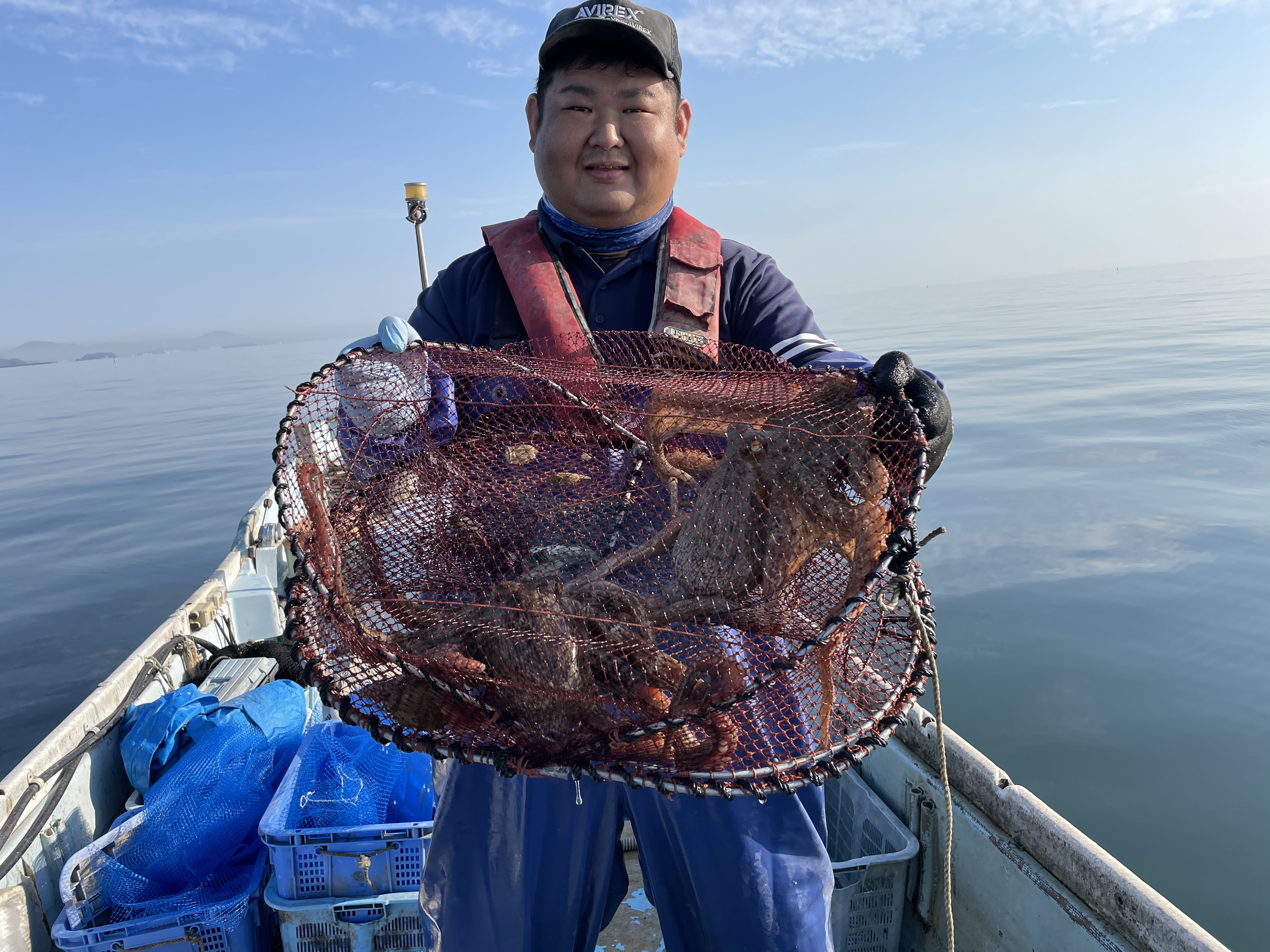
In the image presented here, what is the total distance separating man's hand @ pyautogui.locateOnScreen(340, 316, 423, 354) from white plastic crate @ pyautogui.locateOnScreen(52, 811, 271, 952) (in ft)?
8.13

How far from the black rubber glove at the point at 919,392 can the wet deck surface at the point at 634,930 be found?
2.62 meters

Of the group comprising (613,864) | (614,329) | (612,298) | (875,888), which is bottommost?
(875,888)

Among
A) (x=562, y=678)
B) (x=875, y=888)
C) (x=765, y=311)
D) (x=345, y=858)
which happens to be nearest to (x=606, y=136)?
(x=765, y=311)

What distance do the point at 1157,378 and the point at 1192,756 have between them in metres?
19.4

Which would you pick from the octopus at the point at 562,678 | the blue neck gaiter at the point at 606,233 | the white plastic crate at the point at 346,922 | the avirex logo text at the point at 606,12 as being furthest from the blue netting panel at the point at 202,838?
the avirex logo text at the point at 606,12

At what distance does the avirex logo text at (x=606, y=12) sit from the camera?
2.16 meters

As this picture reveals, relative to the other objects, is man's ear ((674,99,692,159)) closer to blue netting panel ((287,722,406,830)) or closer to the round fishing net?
the round fishing net

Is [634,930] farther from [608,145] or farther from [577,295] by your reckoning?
[608,145]

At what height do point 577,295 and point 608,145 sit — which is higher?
point 608,145

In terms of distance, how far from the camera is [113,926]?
281 centimetres

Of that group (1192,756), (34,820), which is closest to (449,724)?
(34,820)

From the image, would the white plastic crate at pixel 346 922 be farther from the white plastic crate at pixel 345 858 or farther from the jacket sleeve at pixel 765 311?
the jacket sleeve at pixel 765 311

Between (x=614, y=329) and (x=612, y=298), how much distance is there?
0.11 meters

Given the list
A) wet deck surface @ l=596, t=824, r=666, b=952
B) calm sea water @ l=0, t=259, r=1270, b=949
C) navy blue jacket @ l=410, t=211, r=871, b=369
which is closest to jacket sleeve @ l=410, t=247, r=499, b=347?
navy blue jacket @ l=410, t=211, r=871, b=369
